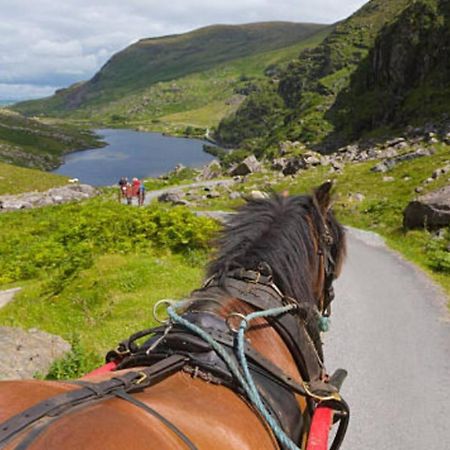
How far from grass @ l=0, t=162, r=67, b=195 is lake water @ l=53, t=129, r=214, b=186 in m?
11.4

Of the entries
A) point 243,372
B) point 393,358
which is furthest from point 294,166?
point 243,372

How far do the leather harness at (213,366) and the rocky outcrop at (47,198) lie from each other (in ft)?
106

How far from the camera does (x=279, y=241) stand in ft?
13.4

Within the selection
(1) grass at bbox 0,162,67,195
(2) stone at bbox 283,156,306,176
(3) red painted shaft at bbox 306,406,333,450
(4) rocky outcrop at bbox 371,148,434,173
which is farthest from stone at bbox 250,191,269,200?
(1) grass at bbox 0,162,67,195

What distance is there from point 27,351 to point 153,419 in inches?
208

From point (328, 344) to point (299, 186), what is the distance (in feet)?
85.0

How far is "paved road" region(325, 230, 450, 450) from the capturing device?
647cm

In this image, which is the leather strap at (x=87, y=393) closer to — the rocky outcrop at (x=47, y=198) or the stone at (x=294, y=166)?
the rocky outcrop at (x=47, y=198)

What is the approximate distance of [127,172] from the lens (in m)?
84.0

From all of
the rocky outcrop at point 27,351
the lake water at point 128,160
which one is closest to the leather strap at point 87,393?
the rocky outcrop at point 27,351

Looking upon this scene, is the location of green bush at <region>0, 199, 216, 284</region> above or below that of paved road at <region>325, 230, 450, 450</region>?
above

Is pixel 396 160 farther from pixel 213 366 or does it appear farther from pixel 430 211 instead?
pixel 213 366

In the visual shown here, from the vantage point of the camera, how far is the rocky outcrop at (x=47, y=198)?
33.8 metres

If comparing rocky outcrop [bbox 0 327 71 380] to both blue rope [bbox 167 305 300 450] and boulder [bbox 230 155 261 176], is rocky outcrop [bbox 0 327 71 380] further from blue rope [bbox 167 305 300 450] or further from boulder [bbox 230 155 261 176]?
boulder [bbox 230 155 261 176]
